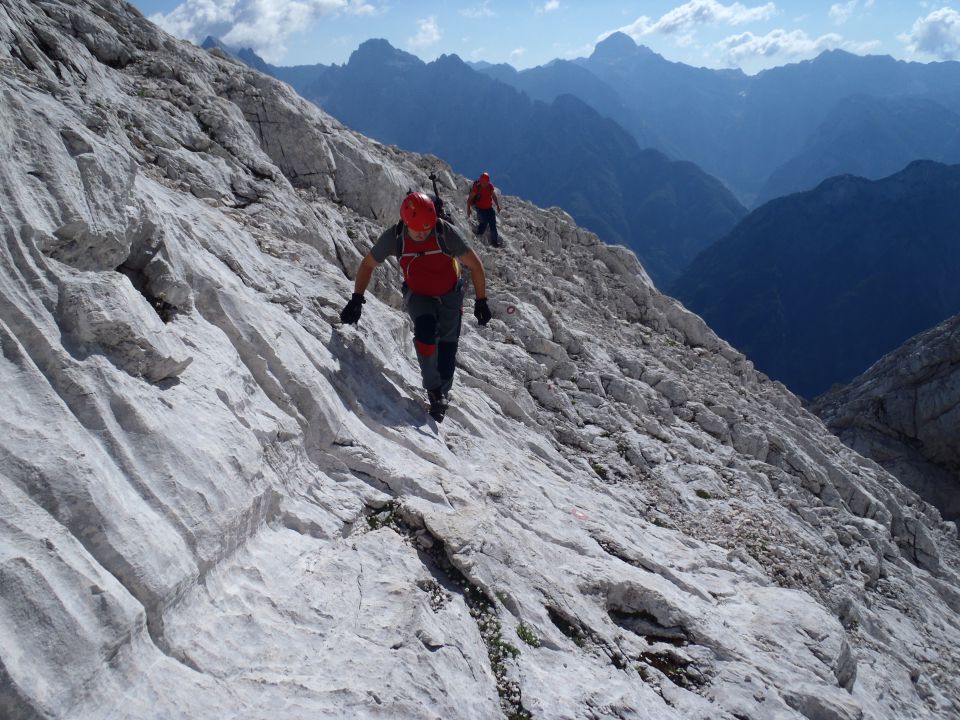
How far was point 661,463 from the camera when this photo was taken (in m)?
13.0

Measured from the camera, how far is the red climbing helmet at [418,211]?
8180 mm

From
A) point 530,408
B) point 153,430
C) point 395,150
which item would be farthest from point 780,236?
point 153,430

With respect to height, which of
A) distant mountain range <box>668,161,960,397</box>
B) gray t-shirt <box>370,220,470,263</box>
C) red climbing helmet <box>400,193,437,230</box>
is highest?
distant mountain range <box>668,161,960,397</box>

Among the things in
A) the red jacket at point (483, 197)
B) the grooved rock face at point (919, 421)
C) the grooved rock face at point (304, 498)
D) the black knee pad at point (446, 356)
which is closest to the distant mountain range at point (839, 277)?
the grooved rock face at point (919, 421)

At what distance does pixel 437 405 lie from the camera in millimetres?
9031

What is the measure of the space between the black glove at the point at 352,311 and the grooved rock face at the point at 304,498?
0.82 feet

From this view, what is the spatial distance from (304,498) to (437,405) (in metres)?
3.32

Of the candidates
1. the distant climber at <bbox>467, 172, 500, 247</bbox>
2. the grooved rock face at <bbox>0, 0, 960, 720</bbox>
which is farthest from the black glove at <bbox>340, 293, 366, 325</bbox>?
the distant climber at <bbox>467, 172, 500, 247</bbox>

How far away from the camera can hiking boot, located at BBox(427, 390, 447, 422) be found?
903cm

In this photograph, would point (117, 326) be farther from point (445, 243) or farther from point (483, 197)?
point (483, 197)

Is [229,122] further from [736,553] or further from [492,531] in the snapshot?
[736,553]

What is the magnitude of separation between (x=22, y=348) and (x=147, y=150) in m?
7.83

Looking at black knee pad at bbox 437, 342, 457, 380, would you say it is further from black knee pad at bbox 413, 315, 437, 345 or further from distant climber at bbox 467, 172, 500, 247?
distant climber at bbox 467, 172, 500, 247

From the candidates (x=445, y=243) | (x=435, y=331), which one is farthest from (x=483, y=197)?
(x=435, y=331)
